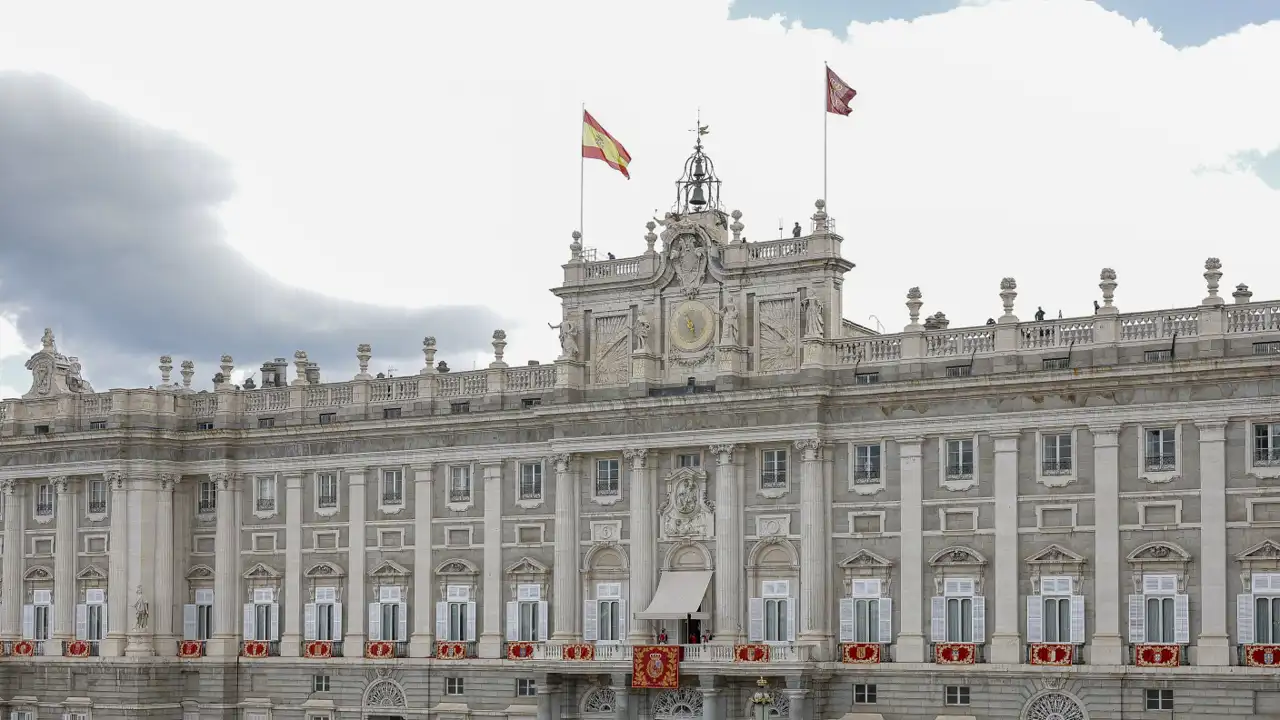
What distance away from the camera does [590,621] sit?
81.4 m

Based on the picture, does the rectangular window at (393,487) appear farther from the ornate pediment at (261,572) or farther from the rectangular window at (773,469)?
the rectangular window at (773,469)

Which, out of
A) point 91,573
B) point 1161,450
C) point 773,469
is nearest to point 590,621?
point 773,469

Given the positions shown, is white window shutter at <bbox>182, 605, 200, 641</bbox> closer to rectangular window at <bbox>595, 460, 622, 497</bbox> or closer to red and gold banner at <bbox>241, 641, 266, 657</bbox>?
red and gold banner at <bbox>241, 641, 266, 657</bbox>

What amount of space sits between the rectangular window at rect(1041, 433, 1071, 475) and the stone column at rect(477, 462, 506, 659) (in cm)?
2356

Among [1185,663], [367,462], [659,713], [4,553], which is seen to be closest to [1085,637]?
[1185,663]

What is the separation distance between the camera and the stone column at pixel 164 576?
91.3m

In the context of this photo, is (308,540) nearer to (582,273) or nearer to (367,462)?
(367,462)

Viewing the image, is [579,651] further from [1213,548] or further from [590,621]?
[1213,548]

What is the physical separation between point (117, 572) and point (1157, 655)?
4559 centimetres

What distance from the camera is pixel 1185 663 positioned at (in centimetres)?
6912

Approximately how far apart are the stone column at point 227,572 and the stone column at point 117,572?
12.5 feet

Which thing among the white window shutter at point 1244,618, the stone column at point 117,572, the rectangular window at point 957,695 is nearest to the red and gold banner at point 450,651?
the stone column at point 117,572

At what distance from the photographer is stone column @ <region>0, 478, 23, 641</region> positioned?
94.6 metres

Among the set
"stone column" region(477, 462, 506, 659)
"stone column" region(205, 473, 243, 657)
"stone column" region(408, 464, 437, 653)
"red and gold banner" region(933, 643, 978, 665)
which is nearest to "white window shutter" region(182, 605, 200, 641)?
"stone column" region(205, 473, 243, 657)
